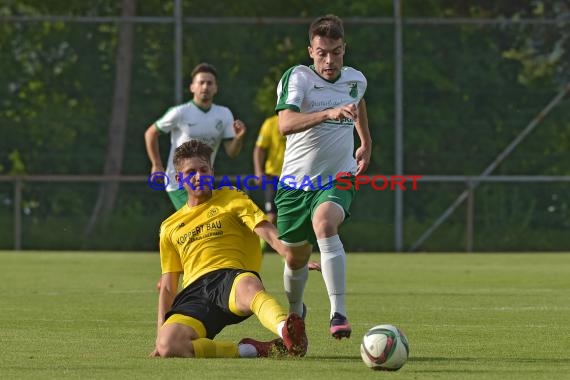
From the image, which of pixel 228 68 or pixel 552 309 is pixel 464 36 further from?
pixel 552 309

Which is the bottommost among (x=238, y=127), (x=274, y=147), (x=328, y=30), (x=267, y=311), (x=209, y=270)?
(x=267, y=311)

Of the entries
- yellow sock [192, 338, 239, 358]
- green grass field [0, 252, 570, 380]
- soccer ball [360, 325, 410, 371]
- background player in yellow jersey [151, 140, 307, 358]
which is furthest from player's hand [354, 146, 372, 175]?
soccer ball [360, 325, 410, 371]

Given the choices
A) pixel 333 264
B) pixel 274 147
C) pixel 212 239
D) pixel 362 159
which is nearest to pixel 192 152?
pixel 212 239

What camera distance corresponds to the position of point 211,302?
7.68m

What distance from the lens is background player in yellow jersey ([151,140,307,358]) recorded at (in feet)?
Result: 24.4

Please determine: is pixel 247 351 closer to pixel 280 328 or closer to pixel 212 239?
pixel 280 328

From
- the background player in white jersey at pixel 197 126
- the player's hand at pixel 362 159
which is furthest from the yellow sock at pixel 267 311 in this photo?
the background player in white jersey at pixel 197 126

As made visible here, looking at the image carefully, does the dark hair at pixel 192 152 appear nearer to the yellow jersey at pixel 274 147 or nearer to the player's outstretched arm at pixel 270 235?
the player's outstretched arm at pixel 270 235

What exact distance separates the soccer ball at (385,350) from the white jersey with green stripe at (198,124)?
6.23 metres

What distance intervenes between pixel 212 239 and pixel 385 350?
1.52m

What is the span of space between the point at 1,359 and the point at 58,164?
13993 mm

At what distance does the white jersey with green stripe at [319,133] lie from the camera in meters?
8.55

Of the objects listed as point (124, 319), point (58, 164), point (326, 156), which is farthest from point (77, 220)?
point (326, 156)

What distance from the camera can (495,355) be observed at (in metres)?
7.57
